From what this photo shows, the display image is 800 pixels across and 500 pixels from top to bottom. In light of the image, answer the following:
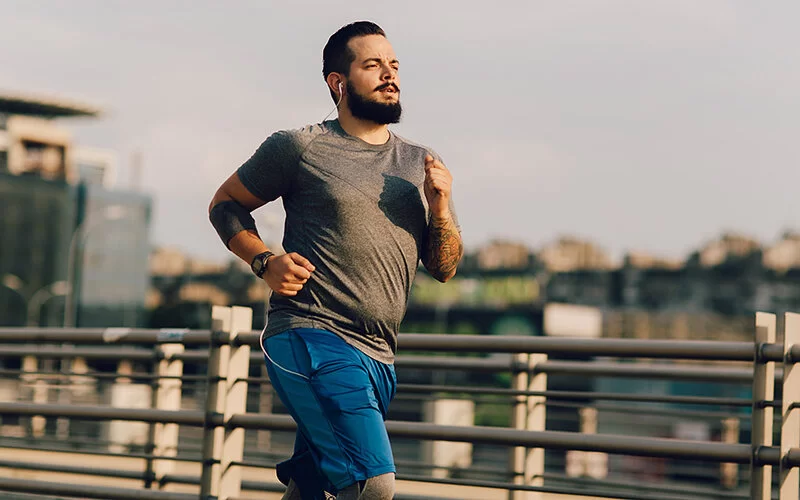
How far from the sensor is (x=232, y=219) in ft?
13.5

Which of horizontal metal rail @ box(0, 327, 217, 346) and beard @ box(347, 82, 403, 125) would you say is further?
horizontal metal rail @ box(0, 327, 217, 346)

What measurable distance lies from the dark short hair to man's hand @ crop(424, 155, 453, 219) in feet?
1.38

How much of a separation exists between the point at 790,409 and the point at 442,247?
1.23 m

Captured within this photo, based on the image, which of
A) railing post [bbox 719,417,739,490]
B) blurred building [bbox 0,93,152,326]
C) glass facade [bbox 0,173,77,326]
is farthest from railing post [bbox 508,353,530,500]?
glass facade [bbox 0,173,77,326]

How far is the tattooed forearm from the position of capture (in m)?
3.99

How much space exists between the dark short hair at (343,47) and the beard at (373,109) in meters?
0.08

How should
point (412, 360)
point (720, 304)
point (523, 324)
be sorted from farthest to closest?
point (720, 304) < point (523, 324) < point (412, 360)

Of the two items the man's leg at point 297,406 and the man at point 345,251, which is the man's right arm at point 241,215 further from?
the man's leg at point 297,406

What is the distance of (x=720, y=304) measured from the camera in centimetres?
11256

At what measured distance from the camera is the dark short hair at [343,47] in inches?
158

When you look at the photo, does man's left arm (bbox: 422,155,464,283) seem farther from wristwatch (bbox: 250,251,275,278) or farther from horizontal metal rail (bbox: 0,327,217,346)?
horizontal metal rail (bbox: 0,327,217,346)

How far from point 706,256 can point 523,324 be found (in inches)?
1515

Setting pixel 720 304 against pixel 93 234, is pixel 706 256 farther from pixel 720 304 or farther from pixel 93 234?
pixel 93 234

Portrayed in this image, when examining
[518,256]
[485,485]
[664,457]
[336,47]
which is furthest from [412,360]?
[518,256]
